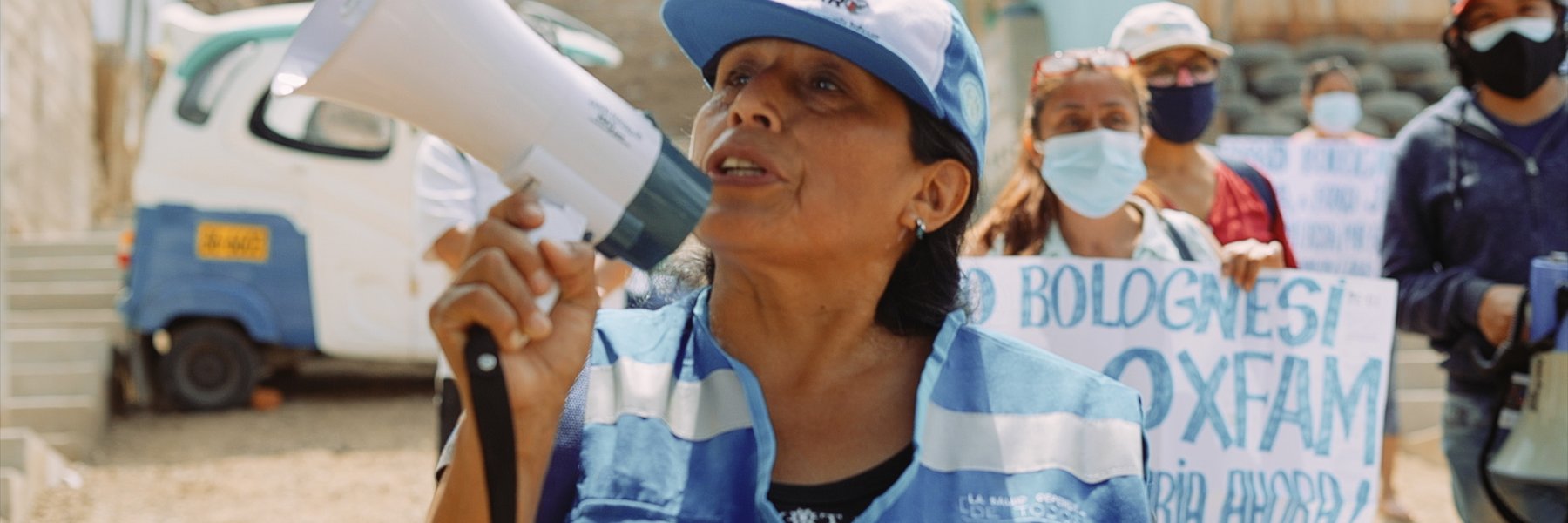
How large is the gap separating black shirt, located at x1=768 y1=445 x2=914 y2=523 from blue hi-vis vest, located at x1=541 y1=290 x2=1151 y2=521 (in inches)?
2.3

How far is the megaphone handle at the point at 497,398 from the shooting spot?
158 cm

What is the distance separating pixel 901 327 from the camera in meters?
2.37

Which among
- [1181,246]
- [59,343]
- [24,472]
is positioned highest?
[1181,246]

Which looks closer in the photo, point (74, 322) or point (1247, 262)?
point (1247, 262)

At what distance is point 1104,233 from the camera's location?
3.85m

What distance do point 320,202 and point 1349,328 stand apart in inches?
279

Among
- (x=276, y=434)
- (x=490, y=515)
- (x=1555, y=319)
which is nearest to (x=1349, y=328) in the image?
(x=1555, y=319)

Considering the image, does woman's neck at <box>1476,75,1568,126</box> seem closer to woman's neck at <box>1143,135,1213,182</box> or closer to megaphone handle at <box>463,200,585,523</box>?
woman's neck at <box>1143,135,1213,182</box>

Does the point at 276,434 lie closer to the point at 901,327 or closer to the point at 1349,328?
the point at 1349,328

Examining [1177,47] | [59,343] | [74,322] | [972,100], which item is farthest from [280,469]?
[972,100]

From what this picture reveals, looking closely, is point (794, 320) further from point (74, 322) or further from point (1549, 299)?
point (74, 322)

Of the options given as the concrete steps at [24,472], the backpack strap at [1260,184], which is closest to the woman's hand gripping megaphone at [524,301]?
the backpack strap at [1260,184]

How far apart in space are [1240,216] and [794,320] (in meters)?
2.26

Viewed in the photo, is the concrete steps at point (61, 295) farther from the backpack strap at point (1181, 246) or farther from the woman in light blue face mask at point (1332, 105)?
the backpack strap at point (1181, 246)
